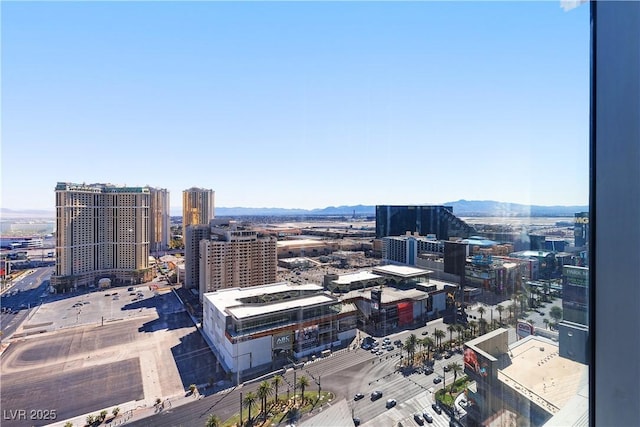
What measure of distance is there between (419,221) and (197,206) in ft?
30.8

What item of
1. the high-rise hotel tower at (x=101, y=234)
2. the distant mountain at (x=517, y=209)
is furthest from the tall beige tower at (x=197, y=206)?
the distant mountain at (x=517, y=209)

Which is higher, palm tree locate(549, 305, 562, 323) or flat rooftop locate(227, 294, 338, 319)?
palm tree locate(549, 305, 562, 323)

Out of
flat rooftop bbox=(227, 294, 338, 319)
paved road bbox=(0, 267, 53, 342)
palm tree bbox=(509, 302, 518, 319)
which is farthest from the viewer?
paved road bbox=(0, 267, 53, 342)

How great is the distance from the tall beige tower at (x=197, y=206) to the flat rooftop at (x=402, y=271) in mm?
7761

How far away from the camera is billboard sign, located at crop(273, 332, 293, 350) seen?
5.99 m

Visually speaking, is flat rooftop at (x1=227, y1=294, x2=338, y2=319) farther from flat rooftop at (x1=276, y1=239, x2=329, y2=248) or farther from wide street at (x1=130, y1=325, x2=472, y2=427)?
flat rooftop at (x1=276, y1=239, x2=329, y2=248)

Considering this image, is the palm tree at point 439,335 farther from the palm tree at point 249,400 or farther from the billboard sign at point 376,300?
the palm tree at point 249,400

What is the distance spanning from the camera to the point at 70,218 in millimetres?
11625

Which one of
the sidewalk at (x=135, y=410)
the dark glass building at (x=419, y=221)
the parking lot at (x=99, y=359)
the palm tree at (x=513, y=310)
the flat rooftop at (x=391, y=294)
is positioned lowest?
the parking lot at (x=99, y=359)

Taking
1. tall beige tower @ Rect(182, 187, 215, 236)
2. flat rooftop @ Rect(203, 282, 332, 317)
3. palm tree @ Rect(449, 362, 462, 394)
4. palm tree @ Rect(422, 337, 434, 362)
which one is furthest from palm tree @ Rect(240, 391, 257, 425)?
tall beige tower @ Rect(182, 187, 215, 236)

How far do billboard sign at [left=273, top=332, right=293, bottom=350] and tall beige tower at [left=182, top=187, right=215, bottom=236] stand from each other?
8490 mm

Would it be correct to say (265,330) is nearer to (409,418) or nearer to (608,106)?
(409,418)

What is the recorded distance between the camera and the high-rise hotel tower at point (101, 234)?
1161cm

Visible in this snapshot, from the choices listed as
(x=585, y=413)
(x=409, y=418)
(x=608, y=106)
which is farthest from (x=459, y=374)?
(x=608, y=106)
